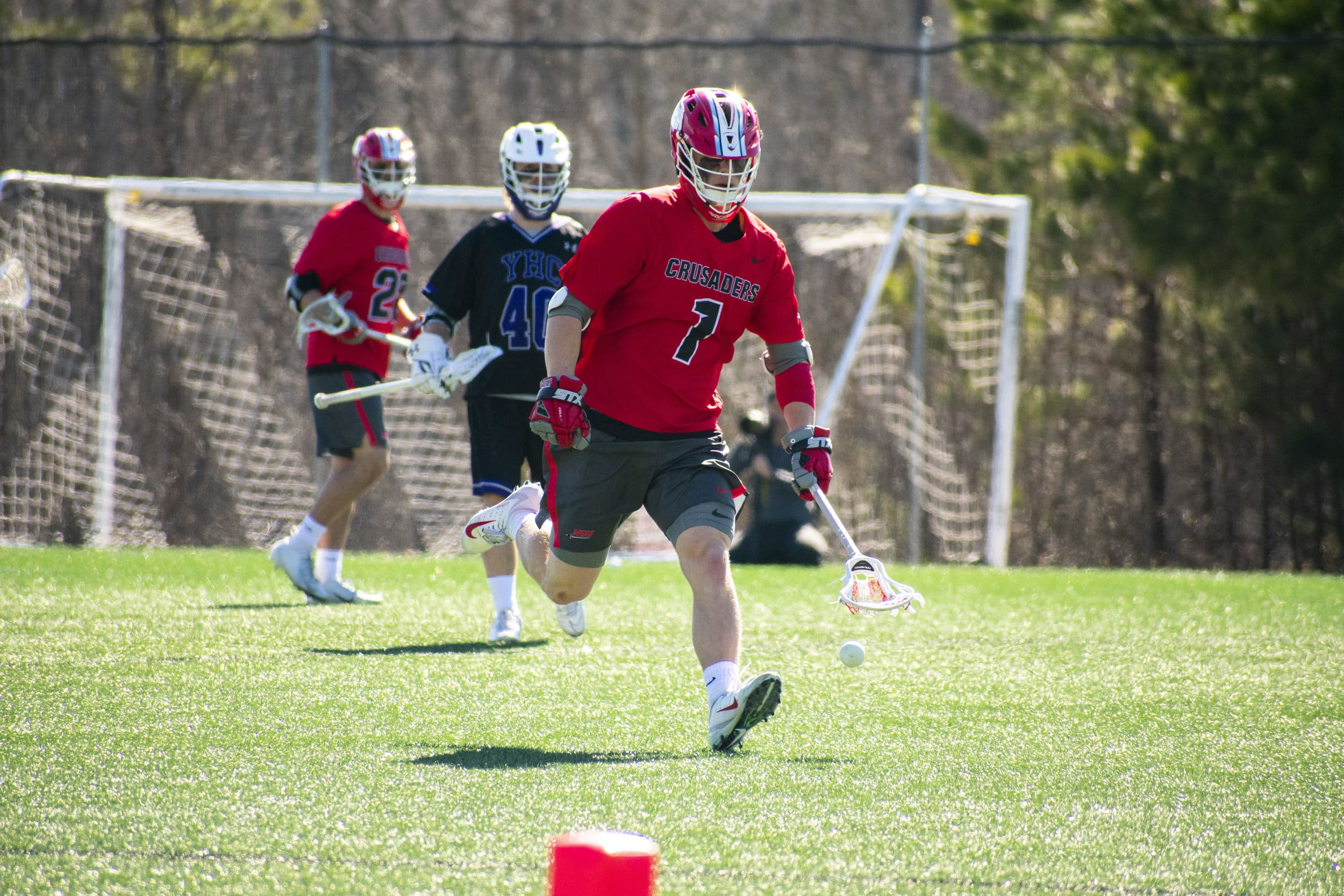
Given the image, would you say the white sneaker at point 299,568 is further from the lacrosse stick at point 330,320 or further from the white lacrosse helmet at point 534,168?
the white lacrosse helmet at point 534,168

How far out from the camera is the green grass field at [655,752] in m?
2.70

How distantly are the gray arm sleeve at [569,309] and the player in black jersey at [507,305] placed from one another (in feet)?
5.51

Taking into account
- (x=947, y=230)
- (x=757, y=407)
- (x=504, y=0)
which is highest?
(x=504, y=0)

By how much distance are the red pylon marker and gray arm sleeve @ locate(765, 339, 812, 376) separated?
2.30 m

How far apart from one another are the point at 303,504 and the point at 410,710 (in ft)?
22.0

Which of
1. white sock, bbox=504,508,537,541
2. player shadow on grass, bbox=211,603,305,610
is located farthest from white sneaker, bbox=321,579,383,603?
white sock, bbox=504,508,537,541

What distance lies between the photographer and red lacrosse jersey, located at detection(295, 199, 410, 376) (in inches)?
251

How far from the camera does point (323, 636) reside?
5.42 metres

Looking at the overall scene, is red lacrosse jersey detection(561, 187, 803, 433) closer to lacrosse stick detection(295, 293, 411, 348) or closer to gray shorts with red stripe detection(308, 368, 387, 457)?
lacrosse stick detection(295, 293, 411, 348)

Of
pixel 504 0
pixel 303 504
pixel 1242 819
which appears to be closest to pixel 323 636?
pixel 1242 819

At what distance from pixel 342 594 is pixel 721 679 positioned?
10.8 feet

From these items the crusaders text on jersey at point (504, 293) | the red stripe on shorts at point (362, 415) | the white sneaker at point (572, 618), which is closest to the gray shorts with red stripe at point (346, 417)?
the red stripe on shorts at point (362, 415)

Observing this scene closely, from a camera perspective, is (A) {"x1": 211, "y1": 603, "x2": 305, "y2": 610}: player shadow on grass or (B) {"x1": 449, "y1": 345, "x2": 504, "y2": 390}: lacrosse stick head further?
(A) {"x1": 211, "y1": 603, "x2": 305, "y2": 610}: player shadow on grass

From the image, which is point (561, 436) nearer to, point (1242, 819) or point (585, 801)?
point (585, 801)
